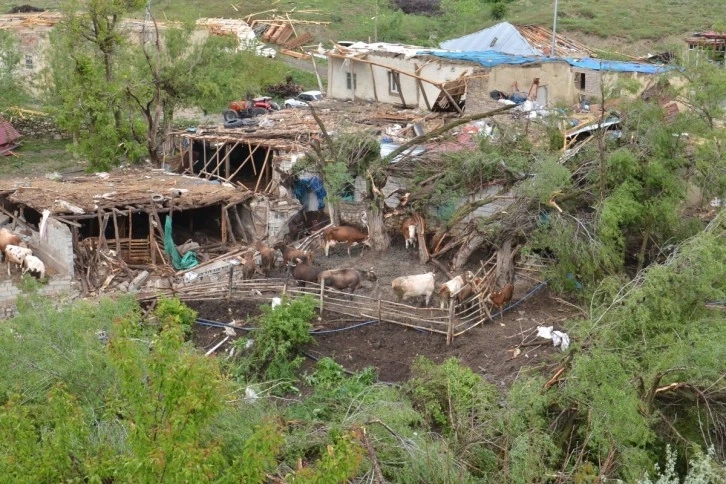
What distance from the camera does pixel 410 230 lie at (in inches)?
817

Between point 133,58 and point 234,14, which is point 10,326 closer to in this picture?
point 133,58

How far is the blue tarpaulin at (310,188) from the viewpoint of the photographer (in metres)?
23.7

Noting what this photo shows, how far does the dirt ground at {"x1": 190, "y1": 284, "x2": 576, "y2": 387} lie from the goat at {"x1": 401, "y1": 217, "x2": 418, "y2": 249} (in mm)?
2846

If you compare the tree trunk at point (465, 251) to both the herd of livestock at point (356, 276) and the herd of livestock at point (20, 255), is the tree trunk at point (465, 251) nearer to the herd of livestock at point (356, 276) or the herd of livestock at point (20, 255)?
the herd of livestock at point (356, 276)

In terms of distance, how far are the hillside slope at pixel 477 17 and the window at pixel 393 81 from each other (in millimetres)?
14826

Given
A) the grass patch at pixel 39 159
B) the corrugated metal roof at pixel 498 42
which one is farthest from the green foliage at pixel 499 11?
the grass patch at pixel 39 159

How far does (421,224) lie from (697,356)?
8430mm

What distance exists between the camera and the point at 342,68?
3170 cm

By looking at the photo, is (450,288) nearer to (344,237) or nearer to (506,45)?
(344,237)

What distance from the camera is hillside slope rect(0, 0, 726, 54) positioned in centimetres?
4575

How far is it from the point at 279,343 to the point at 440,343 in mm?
2776

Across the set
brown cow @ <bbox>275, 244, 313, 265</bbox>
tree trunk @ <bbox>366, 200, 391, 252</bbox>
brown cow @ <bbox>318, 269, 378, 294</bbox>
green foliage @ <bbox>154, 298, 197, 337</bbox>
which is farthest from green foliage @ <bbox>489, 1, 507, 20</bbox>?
green foliage @ <bbox>154, 298, 197, 337</bbox>

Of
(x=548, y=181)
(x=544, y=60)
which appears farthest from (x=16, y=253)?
(x=544, y=60)

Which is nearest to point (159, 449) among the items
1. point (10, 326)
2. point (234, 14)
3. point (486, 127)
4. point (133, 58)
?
point (10, 326)
